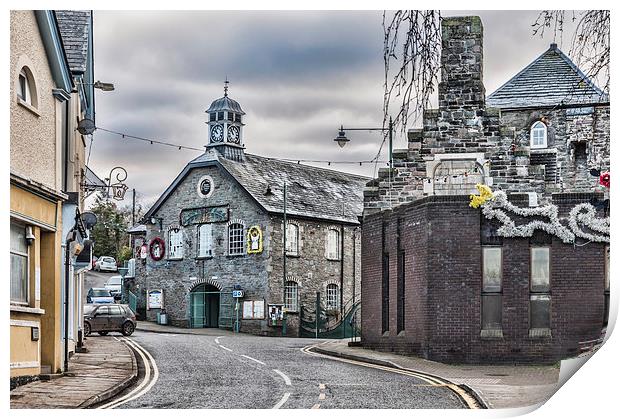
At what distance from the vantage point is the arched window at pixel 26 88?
15690mm

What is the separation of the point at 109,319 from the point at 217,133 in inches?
503

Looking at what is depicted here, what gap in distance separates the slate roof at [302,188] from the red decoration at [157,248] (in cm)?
274

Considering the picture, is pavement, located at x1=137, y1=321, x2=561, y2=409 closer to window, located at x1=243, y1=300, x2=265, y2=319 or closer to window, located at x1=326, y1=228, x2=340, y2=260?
window, located at x1=243, y1=300, x2=265, y2=319

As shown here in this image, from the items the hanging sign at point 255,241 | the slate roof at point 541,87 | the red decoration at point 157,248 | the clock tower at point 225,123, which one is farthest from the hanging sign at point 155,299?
the slate roof at point 541,87

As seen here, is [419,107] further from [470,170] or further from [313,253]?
[313,253]

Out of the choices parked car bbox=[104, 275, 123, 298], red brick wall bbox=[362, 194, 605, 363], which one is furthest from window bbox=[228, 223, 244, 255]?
red brick wall bbox=[362, 194, 605, 363]

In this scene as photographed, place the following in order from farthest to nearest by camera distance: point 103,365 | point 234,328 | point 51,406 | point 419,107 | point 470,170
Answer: point 234,328
point 470,170
point 103,365
point 51,406
point 419,107

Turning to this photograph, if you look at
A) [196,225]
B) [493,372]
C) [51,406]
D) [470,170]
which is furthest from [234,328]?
[51,406]

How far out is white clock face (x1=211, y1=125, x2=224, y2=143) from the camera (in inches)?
764

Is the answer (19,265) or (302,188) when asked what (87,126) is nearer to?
(19,265)

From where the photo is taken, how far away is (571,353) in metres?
20.7

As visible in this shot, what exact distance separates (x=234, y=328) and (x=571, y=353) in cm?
1153

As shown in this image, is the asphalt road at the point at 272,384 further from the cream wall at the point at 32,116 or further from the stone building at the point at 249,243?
the cream wall at the point at 32,116

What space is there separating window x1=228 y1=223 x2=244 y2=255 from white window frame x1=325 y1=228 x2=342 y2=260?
2.76 metres
